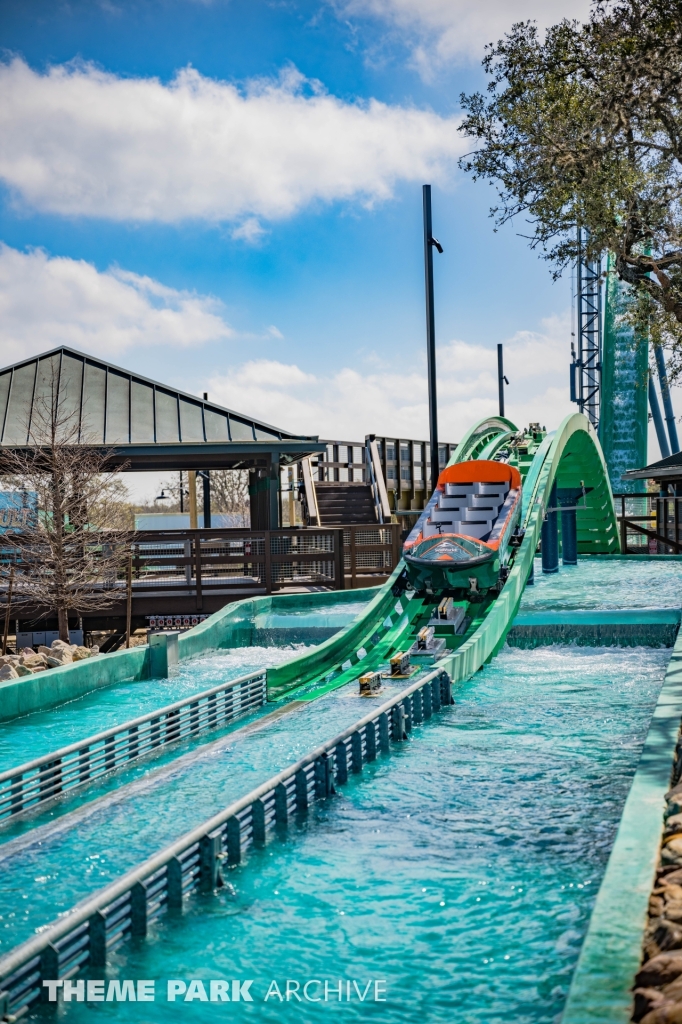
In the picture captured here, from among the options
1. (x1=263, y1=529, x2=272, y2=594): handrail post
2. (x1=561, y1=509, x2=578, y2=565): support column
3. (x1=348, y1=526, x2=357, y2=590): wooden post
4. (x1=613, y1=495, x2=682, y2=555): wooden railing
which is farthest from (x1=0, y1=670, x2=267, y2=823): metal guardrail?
(x1=613, y1=495, x2=682, y2=555): wooden railing

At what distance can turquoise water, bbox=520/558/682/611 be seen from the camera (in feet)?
59.9

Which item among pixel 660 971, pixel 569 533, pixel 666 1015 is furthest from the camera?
pixel 569 533

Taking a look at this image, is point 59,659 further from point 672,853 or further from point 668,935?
point 668,935

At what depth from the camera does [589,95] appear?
1395 centimetres

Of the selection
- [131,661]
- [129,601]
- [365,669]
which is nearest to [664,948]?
[365,669]

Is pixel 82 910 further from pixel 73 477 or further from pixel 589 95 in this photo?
pixel 73 477

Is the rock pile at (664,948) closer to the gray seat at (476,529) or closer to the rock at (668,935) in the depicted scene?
the rock at (668,935)

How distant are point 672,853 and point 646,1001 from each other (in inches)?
63.5

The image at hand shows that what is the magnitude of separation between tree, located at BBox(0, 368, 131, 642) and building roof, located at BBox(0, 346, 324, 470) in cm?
78

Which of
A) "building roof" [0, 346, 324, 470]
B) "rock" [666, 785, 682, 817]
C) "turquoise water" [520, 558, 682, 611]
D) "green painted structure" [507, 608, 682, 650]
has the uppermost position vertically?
"building roof" [0, 346, 324, 470]

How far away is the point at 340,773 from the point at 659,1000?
5150 millimetres

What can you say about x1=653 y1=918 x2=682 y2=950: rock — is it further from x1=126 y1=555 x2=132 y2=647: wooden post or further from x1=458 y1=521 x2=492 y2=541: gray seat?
x1=126 y1=555 x2=132 y2=647: wooden post

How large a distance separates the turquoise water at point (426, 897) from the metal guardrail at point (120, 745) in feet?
8.09

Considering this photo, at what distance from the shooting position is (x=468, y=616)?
16.1 m
